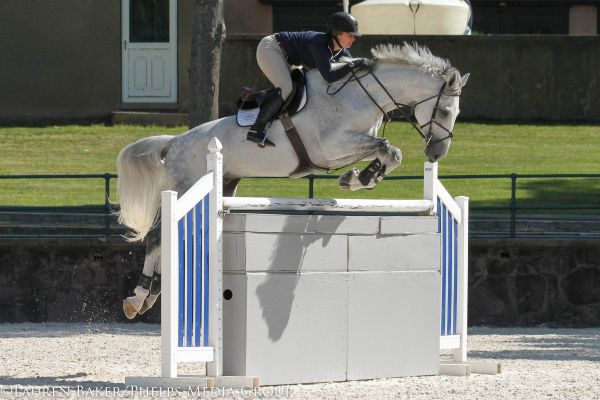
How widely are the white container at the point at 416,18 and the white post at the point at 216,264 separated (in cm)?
1400

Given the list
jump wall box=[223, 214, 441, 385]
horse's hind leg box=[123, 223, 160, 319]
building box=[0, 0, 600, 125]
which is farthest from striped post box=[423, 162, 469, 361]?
building box=[0, 0, 600, 125]

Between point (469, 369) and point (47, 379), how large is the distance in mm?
2959

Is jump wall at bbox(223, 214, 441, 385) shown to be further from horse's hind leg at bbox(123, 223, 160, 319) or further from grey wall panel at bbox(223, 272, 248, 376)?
horse's hind leg at bbox(123, 223, 160, 319)

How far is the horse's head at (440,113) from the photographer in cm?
973

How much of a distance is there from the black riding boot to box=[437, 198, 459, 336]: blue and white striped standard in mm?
1367

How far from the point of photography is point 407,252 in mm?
9797

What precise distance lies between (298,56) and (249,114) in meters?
0.58

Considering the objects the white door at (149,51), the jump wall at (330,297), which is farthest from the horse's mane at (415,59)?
the white door at (149,51)

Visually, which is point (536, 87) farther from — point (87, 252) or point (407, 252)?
point (407, 252)

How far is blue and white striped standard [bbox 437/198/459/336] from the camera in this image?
1019 centimetres

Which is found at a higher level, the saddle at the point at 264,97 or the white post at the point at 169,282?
the saddle at the point at 264,97

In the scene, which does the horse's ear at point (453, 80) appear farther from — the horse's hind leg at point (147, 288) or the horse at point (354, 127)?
the horse's hind leg at point (147, 288)

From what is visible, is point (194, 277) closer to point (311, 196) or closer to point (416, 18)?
point (311, 196)

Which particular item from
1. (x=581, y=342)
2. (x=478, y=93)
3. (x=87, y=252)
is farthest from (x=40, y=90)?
(x=581, y=342)
